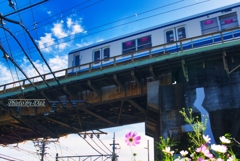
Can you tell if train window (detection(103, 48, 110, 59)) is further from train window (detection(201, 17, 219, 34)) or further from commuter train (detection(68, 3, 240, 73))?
train window (detection(201, 17, 219, 34))

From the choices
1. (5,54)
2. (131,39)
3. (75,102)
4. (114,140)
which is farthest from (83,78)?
(114,140)

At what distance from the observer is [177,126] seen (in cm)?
1245

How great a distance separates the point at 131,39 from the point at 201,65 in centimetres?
632

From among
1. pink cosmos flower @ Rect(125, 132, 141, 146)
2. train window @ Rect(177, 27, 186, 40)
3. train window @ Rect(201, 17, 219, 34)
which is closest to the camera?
pink cosmos flower @ Rect(125, 132, 141, 146)

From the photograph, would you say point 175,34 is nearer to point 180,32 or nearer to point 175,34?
point 175,34

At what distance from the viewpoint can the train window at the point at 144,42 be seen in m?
17.6

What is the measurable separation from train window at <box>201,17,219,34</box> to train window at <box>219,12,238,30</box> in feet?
1.18

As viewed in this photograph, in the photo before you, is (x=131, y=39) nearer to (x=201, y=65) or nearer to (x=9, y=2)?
(x=201, y=65)

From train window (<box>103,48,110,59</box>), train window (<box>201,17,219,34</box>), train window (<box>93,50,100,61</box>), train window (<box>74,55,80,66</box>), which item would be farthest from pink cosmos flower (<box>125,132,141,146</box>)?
train window (<box>74,55,80,66</box>)

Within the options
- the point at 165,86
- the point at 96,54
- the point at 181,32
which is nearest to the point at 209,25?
the point at 181,32

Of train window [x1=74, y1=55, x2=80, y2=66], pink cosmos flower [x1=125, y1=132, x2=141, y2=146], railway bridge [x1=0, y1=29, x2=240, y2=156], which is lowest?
pink cosmos flower [x1=125, y1=132, x2=141, y2=146]

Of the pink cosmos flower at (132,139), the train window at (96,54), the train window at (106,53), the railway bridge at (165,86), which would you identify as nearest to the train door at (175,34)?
the railway bridge at (165,86)

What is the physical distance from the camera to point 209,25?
628 inches

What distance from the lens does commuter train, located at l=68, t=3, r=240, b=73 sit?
15.2 metres
